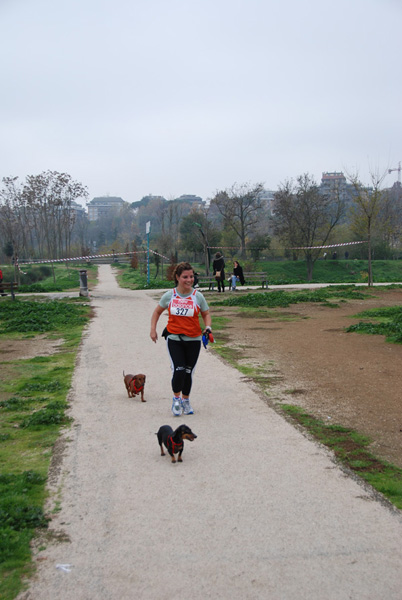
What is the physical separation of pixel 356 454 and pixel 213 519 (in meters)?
1.78

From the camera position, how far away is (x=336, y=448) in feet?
16.8

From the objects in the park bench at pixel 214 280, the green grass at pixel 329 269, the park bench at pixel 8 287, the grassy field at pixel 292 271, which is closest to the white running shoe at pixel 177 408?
the park bench at pixel 8 287

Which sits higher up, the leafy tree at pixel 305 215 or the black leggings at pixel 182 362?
the leafy tree at pixel 305 215

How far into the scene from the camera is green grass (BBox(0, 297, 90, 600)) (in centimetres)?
334

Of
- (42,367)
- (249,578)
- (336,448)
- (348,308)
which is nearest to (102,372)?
(42,367)

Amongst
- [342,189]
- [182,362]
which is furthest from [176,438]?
[342,189]

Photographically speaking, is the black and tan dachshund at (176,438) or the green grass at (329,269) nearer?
the black and tan dachshund at (176,438)

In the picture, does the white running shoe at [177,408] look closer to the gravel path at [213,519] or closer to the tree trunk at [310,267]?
the gravel path at [213,519]

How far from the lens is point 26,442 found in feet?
17.7

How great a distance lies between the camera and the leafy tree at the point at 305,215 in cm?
4847

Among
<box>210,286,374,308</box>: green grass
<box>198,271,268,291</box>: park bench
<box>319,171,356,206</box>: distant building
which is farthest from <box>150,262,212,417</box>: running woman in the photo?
<box>319,171,356,206</box>: distant building

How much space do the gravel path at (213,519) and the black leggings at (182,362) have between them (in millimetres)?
360

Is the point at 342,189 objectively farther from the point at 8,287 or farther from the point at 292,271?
the point at 8,287

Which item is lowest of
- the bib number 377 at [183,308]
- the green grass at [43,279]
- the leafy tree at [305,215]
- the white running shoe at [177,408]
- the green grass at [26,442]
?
the green grass at [26,442]
